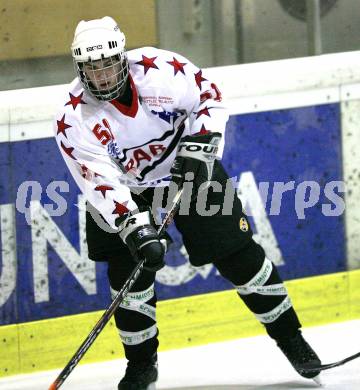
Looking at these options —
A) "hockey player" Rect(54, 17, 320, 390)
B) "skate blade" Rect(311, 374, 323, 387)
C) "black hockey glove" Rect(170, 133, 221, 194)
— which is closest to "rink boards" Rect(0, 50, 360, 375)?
"hockey player" Rect(54, 17, 320, 390)

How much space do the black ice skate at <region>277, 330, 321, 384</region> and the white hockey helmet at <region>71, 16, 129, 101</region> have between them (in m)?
0.94

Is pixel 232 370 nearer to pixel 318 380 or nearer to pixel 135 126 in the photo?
pixel 318 380

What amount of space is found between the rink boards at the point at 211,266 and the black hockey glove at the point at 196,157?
0.72 metres

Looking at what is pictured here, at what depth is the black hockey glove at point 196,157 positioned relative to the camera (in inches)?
127

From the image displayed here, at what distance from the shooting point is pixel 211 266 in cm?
410

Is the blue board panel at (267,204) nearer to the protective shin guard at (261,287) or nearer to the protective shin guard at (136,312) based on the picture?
the protective shin guard at (136,312)

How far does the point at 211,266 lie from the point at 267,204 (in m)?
0.31

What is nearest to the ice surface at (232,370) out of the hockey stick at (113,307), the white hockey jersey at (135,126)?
the hockey stick at (113,307)

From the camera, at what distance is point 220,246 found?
337 centimetres

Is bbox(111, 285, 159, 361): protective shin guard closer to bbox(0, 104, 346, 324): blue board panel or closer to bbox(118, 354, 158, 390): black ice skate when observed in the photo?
bbox(118, 354, 158, 390): black ice skate

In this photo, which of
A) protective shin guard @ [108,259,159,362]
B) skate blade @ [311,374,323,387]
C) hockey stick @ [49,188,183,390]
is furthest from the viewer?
skate blade @ [311,374,323,387]

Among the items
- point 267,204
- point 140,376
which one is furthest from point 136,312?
Result: point 267,204

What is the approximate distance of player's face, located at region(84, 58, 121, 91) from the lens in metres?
3.11

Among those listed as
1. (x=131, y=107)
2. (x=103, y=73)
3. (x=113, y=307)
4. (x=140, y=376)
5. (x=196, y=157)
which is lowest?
(x=140, y=376)
